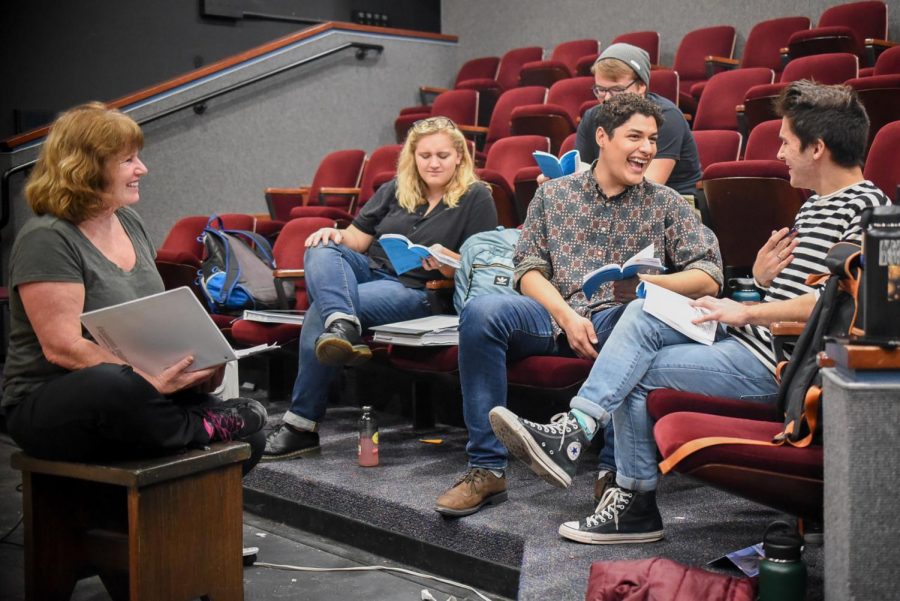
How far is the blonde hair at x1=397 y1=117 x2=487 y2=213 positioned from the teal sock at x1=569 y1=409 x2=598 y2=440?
1057 mm

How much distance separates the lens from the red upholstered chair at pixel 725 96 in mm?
4207

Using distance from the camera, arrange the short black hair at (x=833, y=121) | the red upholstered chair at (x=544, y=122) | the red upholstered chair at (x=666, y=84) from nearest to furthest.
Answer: the short black hair at (x=833, y=121)
the red upholstered chair at (x=544, y=122)
the red upholstered chair at (x=666, y=84)

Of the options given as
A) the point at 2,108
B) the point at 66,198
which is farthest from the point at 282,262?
the point at 2,108

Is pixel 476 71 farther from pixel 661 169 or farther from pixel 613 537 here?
pixel 613 537

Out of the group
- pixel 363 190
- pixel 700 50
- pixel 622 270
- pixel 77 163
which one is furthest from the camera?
pixel 700 50

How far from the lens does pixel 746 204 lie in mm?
2555

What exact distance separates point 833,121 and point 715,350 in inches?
18.2

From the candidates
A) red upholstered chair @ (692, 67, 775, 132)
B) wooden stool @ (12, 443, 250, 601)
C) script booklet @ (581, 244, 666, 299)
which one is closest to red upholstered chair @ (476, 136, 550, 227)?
red upholstered chair @ (692, 67, 775, 132)

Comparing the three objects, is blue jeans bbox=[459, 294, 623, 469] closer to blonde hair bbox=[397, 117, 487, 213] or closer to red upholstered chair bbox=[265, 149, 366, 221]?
blonde hair bbox=[397, 117, 487, 213]

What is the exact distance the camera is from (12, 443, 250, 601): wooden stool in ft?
5.09

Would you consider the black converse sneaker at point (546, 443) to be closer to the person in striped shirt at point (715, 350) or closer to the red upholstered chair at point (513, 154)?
the person in striped shirt at point (715, 350)

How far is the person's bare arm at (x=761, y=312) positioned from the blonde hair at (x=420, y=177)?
109cm

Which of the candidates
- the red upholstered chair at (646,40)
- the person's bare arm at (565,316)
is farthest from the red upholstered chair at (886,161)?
the red upholstered chair at (646,40)

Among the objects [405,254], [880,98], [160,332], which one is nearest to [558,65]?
[880,98]
